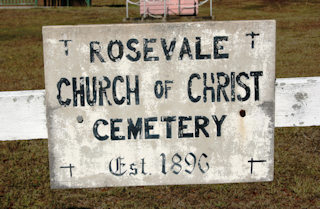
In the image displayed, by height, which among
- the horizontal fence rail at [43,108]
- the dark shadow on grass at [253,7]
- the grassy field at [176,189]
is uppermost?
the dark shadow on grass at [253,7]

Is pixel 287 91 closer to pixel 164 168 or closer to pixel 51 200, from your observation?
pixel 164 168

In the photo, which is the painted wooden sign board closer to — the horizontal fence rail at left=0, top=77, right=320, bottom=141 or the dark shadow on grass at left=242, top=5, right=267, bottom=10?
the horizontal fence rail at left=0, top=77, right=320, bottom=141

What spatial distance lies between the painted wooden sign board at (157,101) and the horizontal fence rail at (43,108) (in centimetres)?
11

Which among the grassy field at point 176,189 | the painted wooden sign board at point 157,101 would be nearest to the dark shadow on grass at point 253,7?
the grassy field at point 176,189

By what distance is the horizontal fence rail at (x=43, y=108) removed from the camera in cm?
252

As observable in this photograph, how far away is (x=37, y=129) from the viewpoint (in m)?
2.56

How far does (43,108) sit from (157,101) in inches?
23.4

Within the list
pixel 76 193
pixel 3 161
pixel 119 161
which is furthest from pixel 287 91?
pixel 3 161

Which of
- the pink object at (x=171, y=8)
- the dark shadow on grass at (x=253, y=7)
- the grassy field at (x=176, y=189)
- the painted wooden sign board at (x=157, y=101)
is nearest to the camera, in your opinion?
the painted wooden sign board at (x=157, y=101)

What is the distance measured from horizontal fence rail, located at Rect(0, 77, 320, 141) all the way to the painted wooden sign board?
0.35 ft

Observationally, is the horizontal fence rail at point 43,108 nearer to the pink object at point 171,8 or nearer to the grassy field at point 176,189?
the grassy field at point 176,189

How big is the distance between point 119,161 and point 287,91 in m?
0.97

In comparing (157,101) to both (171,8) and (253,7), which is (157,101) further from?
(253,7)

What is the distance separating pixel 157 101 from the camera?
8.02 ft
